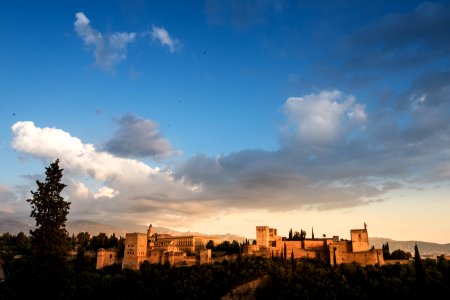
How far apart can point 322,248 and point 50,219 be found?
7391cm

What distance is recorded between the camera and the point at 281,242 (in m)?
95.1

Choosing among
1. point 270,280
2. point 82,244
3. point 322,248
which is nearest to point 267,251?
point 322,248

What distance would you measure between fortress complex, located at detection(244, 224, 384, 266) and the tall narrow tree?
214ft

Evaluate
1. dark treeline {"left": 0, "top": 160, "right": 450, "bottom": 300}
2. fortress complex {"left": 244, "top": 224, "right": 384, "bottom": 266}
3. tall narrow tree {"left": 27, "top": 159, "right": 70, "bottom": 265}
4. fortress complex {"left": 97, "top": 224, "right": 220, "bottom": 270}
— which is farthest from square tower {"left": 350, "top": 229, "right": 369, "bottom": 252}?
tall narrow tree {"left": 27, "top": 159, "right": 70, "bottom": 265}

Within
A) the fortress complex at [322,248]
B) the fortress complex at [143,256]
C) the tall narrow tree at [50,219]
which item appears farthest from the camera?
the fortress complex at [143,256]

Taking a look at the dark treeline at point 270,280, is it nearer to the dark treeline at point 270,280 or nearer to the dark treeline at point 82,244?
the dark treeline at point 270,280

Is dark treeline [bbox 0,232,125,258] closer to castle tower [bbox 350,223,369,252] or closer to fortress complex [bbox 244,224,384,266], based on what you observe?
fortress complex [bbox 244,224,384,266]

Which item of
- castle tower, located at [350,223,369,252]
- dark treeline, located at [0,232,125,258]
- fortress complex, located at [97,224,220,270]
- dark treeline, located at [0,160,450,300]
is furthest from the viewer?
dark treeline, located at [0,232,125,258]

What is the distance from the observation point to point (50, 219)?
87.1 ft

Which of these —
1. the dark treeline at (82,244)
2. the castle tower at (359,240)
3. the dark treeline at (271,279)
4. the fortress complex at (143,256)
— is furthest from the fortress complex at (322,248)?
the dark treeline at (82,244)

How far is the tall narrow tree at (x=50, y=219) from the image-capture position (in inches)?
1013

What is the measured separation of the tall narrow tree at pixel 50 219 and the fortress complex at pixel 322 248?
65211 millimetres

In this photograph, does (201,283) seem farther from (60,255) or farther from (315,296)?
(60,255)

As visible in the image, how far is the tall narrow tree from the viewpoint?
25.7 metres
